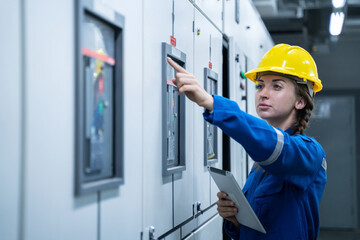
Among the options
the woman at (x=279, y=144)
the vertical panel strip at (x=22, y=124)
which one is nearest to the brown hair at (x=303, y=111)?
the woman at (x=279, y=144)

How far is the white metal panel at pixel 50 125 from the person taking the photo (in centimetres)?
88

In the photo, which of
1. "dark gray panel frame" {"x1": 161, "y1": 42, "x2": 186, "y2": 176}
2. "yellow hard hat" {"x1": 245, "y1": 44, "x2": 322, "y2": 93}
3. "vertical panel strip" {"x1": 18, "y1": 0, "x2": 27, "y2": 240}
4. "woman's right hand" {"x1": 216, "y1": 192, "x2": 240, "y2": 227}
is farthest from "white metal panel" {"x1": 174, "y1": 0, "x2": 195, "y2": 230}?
"vertical panel strip" {"x1": 18, "y1": 0, "x2": 27, "y2": 240}

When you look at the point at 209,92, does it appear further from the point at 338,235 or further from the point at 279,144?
the point at 338,235

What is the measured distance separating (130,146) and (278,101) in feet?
2.41

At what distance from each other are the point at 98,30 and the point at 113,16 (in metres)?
0.07

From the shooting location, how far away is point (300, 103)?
5.95 ft

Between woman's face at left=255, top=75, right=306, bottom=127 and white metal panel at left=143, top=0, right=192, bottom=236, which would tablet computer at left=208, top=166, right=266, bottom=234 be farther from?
woman's face at left=255, top=75, right=306, bottom=127

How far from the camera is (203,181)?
2254mm

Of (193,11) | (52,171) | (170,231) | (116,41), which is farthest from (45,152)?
(193,11)

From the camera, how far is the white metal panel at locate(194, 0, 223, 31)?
7.24ft

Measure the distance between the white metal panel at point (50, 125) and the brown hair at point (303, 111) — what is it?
1053mm

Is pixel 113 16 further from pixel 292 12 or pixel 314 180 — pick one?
pixel 292 12

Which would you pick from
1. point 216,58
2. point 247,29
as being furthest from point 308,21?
point 216,58

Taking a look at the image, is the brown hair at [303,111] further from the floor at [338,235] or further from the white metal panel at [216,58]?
the floor at [338,235]
